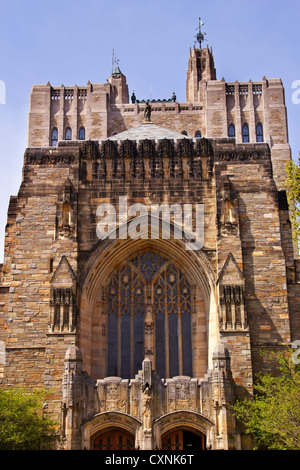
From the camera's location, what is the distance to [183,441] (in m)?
24.2

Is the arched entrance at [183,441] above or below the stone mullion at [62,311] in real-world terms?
below

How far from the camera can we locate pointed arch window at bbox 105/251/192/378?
26.9 metres

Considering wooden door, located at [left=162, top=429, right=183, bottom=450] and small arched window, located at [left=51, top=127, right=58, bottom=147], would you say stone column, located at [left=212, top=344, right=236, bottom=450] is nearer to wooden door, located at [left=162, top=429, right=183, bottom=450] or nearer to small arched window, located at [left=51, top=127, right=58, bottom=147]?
wooden door, located at [left=162, top=429, right=183, bottom=450]

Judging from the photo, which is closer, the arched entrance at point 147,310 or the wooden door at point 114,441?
the wooden door at point 114,441

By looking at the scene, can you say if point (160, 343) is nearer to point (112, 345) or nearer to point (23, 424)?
point (112, 345)

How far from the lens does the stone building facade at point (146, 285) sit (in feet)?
78.7

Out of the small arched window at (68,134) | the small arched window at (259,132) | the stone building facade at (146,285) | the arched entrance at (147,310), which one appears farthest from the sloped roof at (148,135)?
the small arched window at (259,132)

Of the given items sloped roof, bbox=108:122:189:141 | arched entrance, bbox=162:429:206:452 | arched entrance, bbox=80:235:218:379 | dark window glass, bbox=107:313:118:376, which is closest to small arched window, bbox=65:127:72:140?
sloped roof, bbox=108:122:189:141

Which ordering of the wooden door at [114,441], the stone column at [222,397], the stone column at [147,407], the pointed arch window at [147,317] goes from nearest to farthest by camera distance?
the stone column at [147,407] < the stone column at [222,397] < the wooden door at [114,441] < the pointed arch window at [147,317]

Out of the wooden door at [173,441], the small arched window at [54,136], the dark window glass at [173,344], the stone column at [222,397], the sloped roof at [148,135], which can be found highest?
the small arched window at [54,136]

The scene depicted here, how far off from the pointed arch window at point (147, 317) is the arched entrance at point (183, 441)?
282 centimetres

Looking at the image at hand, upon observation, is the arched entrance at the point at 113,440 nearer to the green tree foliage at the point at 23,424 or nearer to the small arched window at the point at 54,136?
the green tree foliage at the point at 23,424

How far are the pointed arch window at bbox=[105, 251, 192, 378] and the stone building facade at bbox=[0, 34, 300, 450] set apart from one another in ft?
0.14
